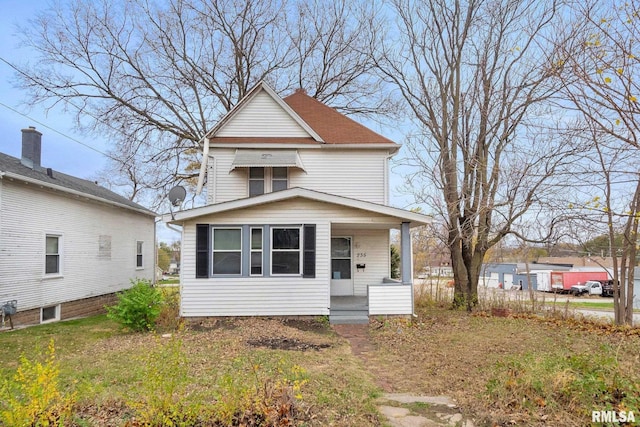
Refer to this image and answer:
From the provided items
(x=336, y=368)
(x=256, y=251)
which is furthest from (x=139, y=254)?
(x=336, y=368)

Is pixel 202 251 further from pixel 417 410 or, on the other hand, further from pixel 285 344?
pixel 417 410

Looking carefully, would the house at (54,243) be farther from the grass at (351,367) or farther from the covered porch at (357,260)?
the covered porch at (357,260)

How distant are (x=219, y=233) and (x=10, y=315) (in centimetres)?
607

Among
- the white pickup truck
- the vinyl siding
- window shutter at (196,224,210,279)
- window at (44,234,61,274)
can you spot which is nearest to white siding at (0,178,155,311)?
window at (44,234,61,274)

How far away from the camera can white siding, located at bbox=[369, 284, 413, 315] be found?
11.0 metres

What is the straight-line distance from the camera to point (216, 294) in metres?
10.8

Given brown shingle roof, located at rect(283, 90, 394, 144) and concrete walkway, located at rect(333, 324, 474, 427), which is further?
brown shingle roof, located at rect(283, 90, 394, 144)

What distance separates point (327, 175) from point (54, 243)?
9157mm

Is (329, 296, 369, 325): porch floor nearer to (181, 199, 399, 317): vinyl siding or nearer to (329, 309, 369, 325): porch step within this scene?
(329, 309, 369, 325): porch step

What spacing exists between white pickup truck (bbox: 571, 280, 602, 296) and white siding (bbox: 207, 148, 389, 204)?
36896mm

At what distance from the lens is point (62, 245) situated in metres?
13.4

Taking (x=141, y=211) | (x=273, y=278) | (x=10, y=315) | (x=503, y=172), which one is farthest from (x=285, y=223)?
(x=141, y=211)

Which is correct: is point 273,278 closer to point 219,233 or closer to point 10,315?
point 219,233

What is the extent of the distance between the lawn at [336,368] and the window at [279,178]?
4.61m
